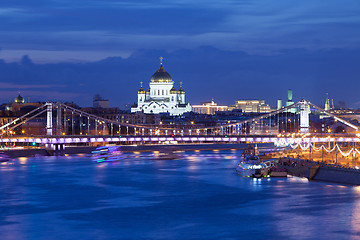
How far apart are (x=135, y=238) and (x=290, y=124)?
10069cm

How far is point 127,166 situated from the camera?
6656cm

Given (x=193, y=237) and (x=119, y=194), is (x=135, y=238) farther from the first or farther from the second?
(x=119, y=194)

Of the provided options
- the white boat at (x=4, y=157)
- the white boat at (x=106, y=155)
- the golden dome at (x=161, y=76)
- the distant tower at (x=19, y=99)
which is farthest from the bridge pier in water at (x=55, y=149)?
the golden dome at (x=161, y=76)

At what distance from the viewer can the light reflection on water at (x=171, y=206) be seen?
3294 cm

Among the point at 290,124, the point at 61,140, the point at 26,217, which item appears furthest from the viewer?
the point at 290,124

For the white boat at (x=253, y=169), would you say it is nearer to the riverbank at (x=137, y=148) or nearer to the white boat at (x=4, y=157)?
the white boat at (x=4, y=157)

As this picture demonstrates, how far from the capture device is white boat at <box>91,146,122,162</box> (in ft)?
251

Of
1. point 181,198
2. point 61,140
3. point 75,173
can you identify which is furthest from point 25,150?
point 181,198

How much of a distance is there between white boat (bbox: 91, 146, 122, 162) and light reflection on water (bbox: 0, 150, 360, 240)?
1694 centimetres

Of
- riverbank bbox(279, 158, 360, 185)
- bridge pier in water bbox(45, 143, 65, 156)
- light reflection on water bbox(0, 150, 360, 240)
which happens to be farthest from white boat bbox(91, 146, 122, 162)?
riverbank bbox(279, 158, 360, 185)

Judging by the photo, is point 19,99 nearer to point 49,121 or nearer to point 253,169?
point 49,121

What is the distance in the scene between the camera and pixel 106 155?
258 feet

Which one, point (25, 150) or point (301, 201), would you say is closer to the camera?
point (301, 201)

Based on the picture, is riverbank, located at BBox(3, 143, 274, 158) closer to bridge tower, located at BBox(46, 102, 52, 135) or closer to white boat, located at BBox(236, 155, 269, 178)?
bridge tower, located at BBox(46, 102, 52, 135)
